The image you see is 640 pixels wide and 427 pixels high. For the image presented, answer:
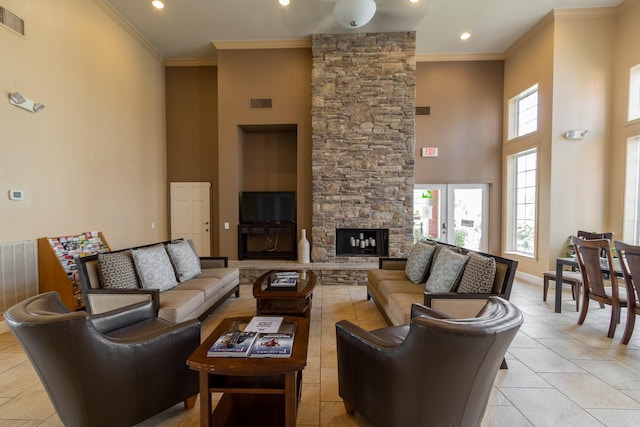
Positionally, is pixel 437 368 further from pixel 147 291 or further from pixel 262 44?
pixel 262 44

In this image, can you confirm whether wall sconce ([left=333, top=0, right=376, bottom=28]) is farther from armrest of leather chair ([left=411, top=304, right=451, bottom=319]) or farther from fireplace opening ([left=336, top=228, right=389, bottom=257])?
armrest of leather chair ([left=411, top=304, right=451, bottom=319])

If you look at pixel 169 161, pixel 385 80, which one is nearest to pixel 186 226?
pixel 169 161

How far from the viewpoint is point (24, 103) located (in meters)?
3.13

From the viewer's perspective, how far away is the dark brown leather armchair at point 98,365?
1307 mm

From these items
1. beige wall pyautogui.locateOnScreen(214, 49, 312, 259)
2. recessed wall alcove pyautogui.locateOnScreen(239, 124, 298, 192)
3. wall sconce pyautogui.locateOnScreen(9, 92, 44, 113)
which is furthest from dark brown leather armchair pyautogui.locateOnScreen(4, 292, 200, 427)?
recessed wall alcove pyautogui.locateOnScreen(239, 124, 298, 192)

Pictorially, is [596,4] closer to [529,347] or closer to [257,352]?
[529,347]

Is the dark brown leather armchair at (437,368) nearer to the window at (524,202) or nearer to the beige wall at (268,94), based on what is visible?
the beige wall at (268,94)

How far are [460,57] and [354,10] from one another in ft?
9.91

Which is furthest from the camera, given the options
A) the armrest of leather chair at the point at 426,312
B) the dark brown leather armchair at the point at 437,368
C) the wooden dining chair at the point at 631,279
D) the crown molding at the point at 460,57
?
the crown molding at the point at 460,57

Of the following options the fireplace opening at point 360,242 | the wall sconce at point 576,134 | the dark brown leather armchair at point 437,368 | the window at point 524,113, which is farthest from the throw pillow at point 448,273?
the window at point 524,113

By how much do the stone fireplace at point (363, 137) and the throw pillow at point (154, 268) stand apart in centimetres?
267

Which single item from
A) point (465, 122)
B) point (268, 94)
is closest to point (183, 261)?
point (268, 94)

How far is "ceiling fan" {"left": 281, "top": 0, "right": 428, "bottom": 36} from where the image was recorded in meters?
4.04

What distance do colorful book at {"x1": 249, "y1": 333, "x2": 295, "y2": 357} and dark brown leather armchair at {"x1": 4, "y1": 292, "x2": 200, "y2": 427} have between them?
21.7 inches
